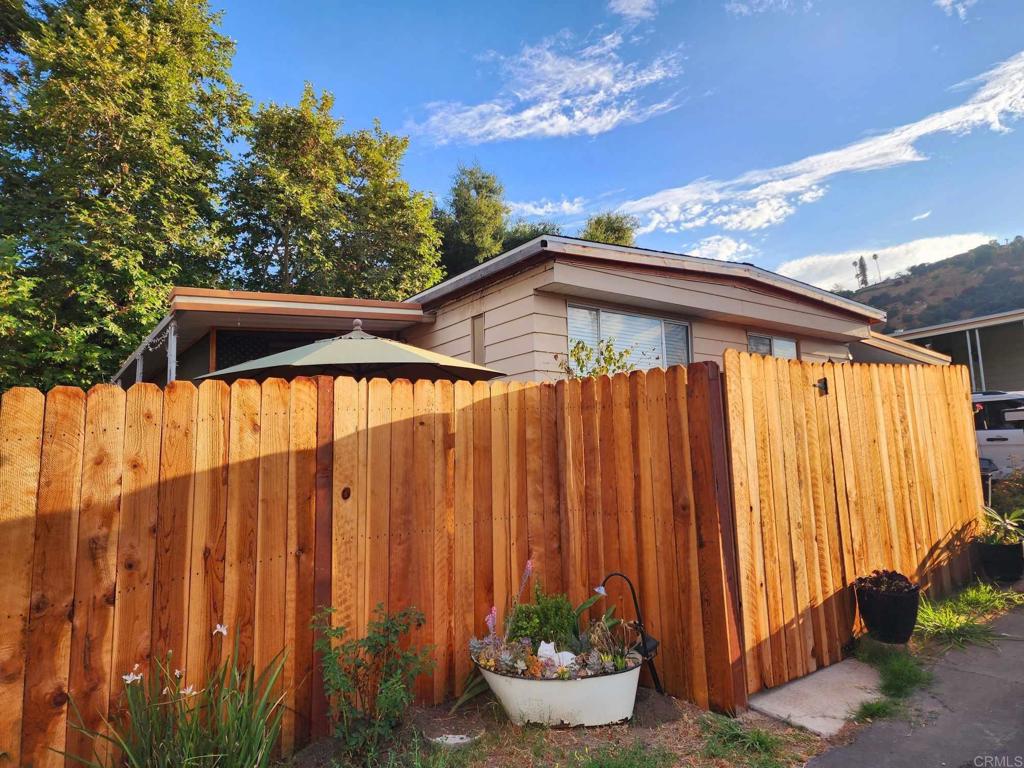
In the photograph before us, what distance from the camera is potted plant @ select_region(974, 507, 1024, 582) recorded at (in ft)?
16.4

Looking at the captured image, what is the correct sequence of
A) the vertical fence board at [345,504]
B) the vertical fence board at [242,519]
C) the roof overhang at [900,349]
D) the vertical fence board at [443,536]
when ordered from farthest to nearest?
the roof overhang at [900,349] → the vertical fence board at [443,536] → the vertical fence board at [345,504] → the vertical fence board at [242,519]

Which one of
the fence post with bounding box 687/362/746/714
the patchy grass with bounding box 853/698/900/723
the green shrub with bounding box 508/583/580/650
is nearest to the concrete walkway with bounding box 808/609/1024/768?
the patchy grass with bounding box 853/698/900/723

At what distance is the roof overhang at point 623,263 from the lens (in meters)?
5.92

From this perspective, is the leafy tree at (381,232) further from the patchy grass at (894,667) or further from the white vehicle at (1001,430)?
the patchy grass at (894,667)

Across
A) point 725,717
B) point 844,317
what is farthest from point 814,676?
point 844,317

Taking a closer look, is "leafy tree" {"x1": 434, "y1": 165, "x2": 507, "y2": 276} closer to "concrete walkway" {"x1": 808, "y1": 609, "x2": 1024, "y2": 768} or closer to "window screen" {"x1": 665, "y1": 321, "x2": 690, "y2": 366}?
"window screen" {"x1": 665, "y1": 321, "x2": 690, "y2": 366}

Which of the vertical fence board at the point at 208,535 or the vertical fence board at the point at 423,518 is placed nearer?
the vertical fence board at the point at 208,535

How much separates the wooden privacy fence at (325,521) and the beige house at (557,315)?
2635 mm

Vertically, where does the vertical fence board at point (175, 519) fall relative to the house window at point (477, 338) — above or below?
below

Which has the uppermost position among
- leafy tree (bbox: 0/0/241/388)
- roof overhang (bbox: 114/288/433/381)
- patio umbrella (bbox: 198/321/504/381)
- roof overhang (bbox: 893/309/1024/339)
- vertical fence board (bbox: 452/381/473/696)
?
leafy tree (bbox: 0/0/241/388)

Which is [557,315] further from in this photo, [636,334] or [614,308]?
[636,334]

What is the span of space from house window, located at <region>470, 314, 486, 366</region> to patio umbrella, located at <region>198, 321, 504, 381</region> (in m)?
1.23

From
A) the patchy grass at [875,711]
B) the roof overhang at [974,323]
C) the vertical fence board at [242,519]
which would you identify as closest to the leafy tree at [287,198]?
the vertical fence board at [242,519]

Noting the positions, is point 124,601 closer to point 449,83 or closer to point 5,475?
point 5,475
